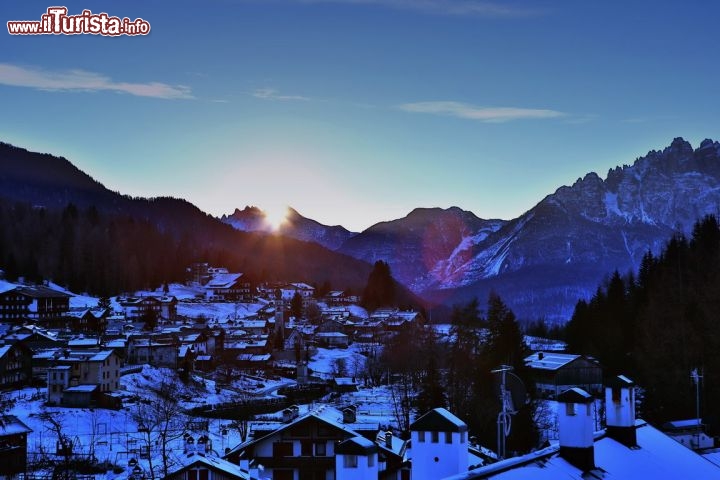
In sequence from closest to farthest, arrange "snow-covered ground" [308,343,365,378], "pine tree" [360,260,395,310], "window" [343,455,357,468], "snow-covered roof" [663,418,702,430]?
"window" [343,455,357,468], "snow-covered roof" [663,418,702,430], "snow-covered ground" [308,343,365,378], "pine tree" [360,260,395,310]

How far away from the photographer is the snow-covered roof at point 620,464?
1395 cm

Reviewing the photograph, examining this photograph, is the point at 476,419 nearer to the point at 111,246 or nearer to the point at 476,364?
the point at 476,364

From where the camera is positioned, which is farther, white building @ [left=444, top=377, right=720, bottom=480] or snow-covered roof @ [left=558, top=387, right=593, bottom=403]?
snow-covered roof @ [left=558, top=387, right=593, bottom=403]

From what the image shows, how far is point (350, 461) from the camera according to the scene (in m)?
13.4

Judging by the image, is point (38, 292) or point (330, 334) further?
point (330, 334)

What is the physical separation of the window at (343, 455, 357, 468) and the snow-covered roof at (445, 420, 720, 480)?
1.55 meters

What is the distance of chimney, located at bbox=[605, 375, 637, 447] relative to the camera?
1845 cm

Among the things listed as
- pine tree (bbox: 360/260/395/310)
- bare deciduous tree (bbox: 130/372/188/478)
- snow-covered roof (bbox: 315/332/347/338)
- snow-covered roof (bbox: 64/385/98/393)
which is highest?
pine tree (bbox: 360/260/395/310)

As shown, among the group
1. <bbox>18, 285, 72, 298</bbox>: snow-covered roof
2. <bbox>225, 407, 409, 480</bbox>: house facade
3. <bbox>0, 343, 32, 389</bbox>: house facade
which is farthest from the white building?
<bbox>18, 285, 72, 298</bbox>: snow-covered roof

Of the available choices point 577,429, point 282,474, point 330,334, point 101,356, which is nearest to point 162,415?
point 101,356

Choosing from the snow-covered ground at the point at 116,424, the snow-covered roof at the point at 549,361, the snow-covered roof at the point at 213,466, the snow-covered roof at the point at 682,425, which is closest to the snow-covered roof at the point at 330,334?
the snow-covered ground at the point at 116,424

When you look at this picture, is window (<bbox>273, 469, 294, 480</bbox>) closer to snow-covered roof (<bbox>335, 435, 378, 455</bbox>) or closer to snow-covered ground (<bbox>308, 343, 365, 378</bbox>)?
snow-covered roof (<bbox>335, 435, 378, 455</bbox>)

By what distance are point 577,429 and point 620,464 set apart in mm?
2184

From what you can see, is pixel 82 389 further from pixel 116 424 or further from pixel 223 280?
pixel 223 280
